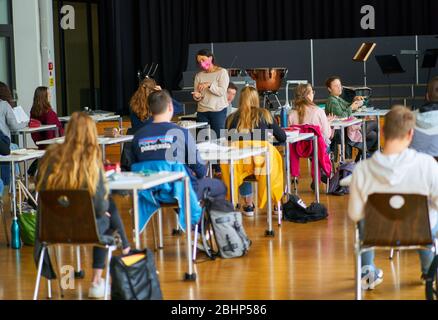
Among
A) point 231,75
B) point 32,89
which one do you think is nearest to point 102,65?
point 32,89

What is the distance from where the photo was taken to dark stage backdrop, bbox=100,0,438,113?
1797 cm

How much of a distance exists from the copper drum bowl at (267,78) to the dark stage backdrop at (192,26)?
5982 mm

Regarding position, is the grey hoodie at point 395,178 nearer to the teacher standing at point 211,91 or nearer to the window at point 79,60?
the teacher standing at point 211,91

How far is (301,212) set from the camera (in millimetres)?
8883

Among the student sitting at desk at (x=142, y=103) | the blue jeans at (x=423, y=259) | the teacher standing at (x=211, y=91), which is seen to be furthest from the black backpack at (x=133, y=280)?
the teacher standing at (x=211, y=91)

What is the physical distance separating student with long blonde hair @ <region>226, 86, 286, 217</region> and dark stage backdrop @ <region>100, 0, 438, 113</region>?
32.1ft

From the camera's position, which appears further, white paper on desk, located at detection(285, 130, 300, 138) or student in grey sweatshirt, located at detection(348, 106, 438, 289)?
white paper on desk, located at detection(285, 130, 300, 138)

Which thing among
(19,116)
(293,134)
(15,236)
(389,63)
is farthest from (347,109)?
(15,236)

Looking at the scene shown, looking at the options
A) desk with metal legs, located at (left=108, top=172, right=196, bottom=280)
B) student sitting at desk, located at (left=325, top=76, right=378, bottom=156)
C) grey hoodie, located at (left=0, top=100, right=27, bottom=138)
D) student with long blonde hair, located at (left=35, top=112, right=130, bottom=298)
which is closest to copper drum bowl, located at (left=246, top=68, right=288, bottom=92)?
student sitting at desk, located at (left=325, top=76, right=378, bottom=156)

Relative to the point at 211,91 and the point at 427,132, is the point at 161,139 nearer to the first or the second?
the point at 427,132

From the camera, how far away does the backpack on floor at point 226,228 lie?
23.7 ft

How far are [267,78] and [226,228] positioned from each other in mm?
5269

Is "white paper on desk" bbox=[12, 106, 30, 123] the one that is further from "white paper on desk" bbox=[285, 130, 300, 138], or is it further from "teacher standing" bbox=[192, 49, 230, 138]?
"white paper on desk" bbox=[285, 130, 300, 138]

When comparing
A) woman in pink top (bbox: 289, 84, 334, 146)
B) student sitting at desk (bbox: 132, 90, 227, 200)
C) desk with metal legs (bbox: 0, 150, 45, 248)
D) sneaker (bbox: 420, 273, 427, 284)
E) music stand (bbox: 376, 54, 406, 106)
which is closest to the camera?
sneaker (bbox: 420, 273, 427, 284)
